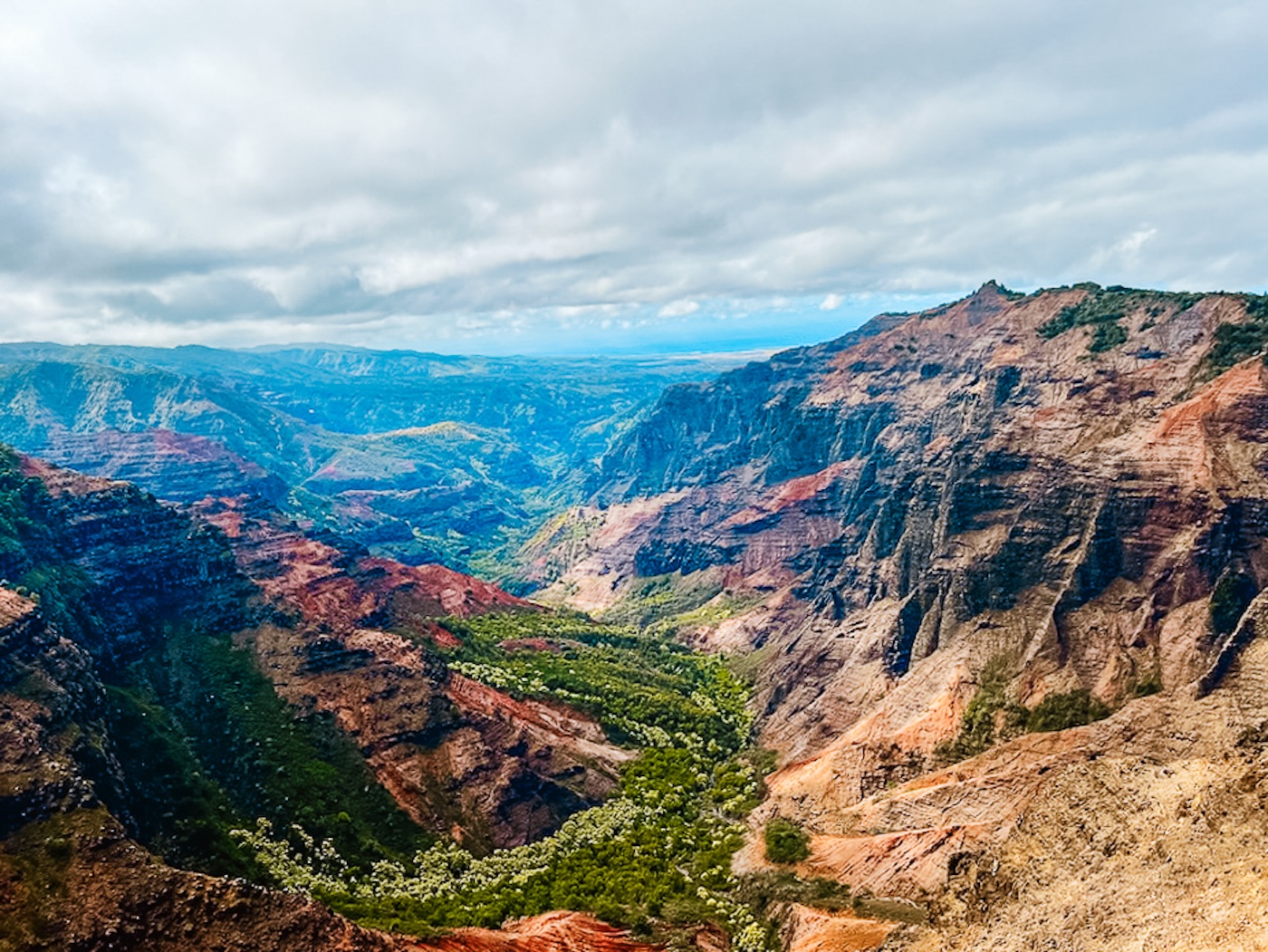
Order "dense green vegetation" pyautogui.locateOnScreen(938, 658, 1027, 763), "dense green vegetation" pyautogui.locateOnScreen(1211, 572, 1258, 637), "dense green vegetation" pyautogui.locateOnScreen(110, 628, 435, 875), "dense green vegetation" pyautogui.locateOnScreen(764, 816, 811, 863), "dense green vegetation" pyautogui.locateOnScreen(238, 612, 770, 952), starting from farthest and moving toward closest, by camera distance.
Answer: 1. "dense green vegetation" pyautogui.locateOnScreen(938, 658, 1027, 763)
2. "dense green vegetation" pyautogui.locateOnScreen(764, 816, 811, 863)
3. "dense green vegetation" pyautogui.locateOnScreen(1211, 572, 1258, 637)
4. "dense green vegetation" pyautogui.locateOnScreen(110, 628, 435, 875)
5. "dense green vegetation" pyautogui.locateOnScreen(238, 612, 770, 952)

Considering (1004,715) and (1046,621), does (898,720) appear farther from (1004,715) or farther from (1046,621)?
(1046,621)

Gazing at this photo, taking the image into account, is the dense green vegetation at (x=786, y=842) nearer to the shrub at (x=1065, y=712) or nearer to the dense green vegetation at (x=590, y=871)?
the dense green vegetation at (x=590, y=871)

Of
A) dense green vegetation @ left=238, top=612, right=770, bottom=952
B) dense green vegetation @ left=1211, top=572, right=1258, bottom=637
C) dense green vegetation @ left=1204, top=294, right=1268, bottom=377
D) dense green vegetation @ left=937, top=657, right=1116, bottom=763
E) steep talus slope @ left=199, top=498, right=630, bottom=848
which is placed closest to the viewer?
dense green vegetation @ left=238, top=612, right=770, bottom=952

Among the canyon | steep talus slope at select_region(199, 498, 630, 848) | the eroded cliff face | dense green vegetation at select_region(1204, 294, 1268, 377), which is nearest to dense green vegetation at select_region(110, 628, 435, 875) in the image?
the canyon

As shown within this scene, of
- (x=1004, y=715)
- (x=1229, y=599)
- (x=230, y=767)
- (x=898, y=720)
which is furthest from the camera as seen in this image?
(x=898, y=720)

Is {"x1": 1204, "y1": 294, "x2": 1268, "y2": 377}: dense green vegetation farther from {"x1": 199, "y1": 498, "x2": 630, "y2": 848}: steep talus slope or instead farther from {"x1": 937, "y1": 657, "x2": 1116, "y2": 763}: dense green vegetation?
{"x1": 199, "y1": 498, "x2": 630, "y2": 848}: steep talus slope

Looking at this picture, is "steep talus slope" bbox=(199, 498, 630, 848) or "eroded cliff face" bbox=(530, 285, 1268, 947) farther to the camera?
"steep talus slope" bbox=(199, 498, 630, 848)

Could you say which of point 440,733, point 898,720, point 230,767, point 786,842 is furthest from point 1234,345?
point 230,767

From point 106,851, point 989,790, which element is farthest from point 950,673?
point 106,851

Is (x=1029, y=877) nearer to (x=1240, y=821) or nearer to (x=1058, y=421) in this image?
(x=1240, y=821)
